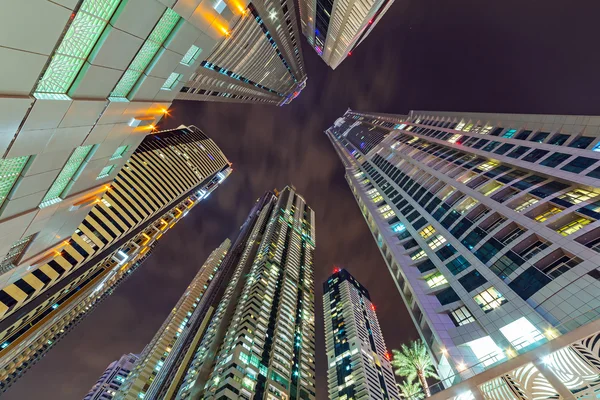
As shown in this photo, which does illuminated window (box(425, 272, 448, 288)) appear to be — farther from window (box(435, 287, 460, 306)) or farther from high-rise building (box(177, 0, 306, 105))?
high-rise building (box(177, 0, 306, 105))

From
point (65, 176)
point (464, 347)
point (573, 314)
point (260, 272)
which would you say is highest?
point (65, 176)

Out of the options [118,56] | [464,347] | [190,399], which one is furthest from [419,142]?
[190,399]

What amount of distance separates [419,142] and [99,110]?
267 feet

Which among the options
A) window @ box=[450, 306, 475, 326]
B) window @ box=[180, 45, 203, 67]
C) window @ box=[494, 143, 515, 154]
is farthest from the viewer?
window @ box=[494, 143, 515, 154]

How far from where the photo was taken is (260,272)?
105438 millimetres

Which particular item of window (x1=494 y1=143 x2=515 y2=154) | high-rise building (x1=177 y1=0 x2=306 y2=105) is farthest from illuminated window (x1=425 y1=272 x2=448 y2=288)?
high-rise building (x1=177 y1=0 x2=306 y2=105)

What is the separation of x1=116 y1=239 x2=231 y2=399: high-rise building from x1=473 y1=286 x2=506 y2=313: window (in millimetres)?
102810

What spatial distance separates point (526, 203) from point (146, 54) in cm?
4455

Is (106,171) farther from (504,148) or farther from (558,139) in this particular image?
(504,148)

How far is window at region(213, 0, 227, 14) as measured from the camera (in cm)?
1215

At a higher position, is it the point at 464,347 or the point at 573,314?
the point at 573,314

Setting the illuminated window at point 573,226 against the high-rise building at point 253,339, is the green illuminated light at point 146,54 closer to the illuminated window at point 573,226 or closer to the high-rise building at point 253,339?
the illuminated window at point 573,226

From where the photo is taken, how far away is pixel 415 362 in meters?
46.3

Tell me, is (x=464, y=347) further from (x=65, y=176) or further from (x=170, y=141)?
(x=170, y=141)
